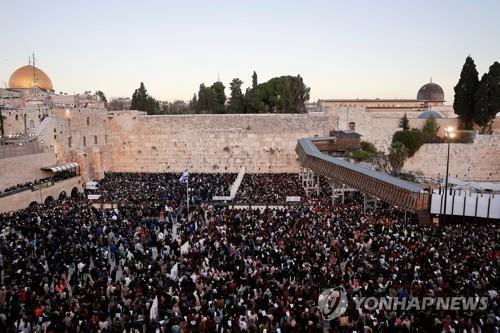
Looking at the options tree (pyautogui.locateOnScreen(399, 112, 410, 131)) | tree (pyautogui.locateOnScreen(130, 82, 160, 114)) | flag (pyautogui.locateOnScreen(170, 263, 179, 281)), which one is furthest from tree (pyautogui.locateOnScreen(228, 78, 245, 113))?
flag (pyautogui.locateOnScreen(170, 263, 179, 281))

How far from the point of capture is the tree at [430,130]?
1211 inches

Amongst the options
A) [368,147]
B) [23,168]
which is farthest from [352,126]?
[23,168]

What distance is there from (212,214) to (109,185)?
12326mm

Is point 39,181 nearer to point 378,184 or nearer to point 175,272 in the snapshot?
point 175,272

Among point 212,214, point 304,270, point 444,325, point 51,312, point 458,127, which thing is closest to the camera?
point 444,325

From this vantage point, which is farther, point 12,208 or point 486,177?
point 486,177

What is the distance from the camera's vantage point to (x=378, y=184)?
15.4 meters

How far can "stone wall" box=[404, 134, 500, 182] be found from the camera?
98.0 ft

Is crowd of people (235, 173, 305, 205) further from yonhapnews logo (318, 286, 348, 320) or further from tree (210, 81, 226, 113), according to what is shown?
tree (210, 81, 226, 113)

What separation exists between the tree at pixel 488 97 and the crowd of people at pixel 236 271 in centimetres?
Answer: 2029

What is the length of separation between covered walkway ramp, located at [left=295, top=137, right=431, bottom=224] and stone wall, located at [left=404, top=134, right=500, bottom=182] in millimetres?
13399

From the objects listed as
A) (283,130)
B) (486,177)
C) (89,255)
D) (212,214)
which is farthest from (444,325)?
(486,177)

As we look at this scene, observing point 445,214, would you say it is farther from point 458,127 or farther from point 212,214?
point 458,127

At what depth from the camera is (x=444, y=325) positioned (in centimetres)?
648
